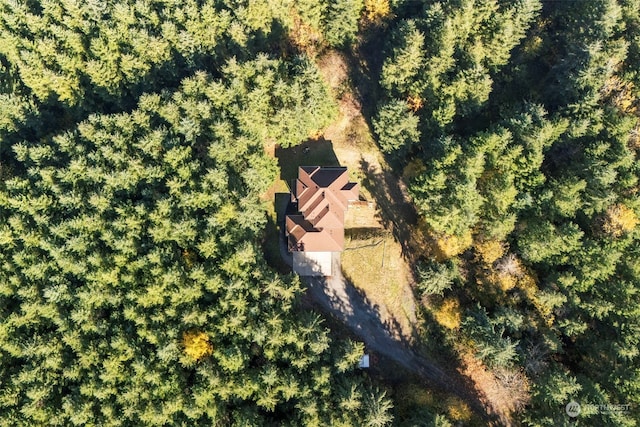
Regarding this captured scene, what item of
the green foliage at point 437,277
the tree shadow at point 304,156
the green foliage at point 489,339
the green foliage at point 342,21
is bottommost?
the green foliage at point 489,339

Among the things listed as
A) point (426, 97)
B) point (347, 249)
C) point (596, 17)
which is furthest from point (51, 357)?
point (596, 17)

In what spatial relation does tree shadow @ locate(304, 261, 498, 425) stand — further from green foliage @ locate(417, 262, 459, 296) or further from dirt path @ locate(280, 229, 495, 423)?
green foliage @ locate(417, 262, 459, 296)

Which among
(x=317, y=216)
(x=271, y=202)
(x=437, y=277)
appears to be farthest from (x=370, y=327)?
(x=271, y=202)

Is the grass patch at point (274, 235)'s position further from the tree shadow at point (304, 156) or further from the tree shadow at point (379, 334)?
the tree shadow at point (379, 334)

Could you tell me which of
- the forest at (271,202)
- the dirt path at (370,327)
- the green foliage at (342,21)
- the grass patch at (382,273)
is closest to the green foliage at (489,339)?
the forest at (271,202)

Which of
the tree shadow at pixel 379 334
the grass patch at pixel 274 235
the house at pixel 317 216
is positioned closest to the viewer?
the tree shadow at pixel 379 334

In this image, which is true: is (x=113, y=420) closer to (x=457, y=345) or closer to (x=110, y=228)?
(x=110, y=228)

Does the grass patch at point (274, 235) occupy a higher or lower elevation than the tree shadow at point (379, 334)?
higher

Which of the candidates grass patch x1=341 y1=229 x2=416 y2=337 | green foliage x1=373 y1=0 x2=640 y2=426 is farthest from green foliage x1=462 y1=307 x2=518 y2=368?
grass patch x1=341 y1=229 x2=416 y2=337
